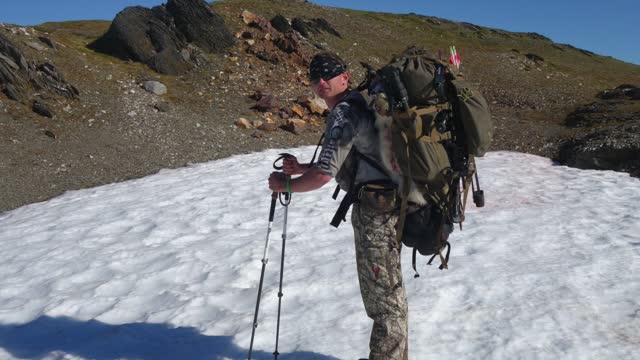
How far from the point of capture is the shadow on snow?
586cm

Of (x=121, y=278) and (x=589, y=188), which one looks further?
(x=589, y=188)

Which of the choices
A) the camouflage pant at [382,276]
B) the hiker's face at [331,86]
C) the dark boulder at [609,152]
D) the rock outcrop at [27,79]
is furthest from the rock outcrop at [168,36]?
the camouflage pant at [382,276]

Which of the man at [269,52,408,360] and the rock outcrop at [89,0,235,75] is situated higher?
the rock outcrop at [89,0,235,75]

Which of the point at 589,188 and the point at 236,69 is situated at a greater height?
the point at 236,69

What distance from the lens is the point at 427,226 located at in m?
4.54

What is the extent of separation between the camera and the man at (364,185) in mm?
4219

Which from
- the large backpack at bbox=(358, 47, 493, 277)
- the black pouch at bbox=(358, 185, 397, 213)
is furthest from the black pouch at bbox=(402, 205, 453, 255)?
the black pouch at bbox=(358, 185, 397, 213)

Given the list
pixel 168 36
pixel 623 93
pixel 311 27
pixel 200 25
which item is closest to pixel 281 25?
pixel 311 27

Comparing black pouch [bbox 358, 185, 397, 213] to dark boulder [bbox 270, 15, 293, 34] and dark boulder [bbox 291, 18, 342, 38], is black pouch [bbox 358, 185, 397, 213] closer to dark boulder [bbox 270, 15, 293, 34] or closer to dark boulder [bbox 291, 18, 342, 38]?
dark boulder [bbox 270, 15, 293, 34]

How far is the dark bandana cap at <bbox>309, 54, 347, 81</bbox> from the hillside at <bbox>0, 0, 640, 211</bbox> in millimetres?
10675

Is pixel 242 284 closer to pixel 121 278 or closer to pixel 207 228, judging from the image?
pixel 121 278

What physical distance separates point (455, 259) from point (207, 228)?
4.80 m

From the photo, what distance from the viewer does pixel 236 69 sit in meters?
25.4

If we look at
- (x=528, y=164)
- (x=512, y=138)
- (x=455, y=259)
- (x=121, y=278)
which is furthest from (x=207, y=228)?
(x=512, y=138)
